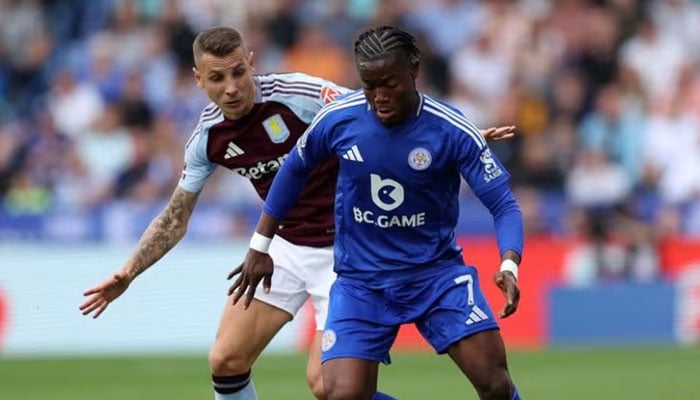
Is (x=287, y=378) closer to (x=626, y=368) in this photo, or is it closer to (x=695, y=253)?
(x=626, y=368)

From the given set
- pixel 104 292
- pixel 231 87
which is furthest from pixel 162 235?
pixel 231 87

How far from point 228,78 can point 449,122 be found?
1487 mm

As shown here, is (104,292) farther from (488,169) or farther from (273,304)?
(488,169)

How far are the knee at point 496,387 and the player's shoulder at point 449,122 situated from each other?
3.77ft

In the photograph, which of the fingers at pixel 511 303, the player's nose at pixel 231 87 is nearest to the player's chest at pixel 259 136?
the player's nose at pixel 231 87

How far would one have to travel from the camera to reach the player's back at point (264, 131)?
29.6 ft

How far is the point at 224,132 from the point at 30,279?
8.28m

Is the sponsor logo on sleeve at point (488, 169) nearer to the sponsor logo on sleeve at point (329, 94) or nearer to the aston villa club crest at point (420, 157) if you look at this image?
the aston villa club crest at point (420, 157)

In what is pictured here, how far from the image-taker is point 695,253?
1709 cm

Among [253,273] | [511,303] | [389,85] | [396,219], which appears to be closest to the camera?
[511,303]

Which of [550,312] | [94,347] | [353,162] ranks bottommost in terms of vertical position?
[94,347]

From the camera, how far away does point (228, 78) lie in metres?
8.77

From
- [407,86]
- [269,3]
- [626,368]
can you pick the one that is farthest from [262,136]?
[269,3]

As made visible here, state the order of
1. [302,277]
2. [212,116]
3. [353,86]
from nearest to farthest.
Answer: [212,116] < [302,277] < [353,86]
